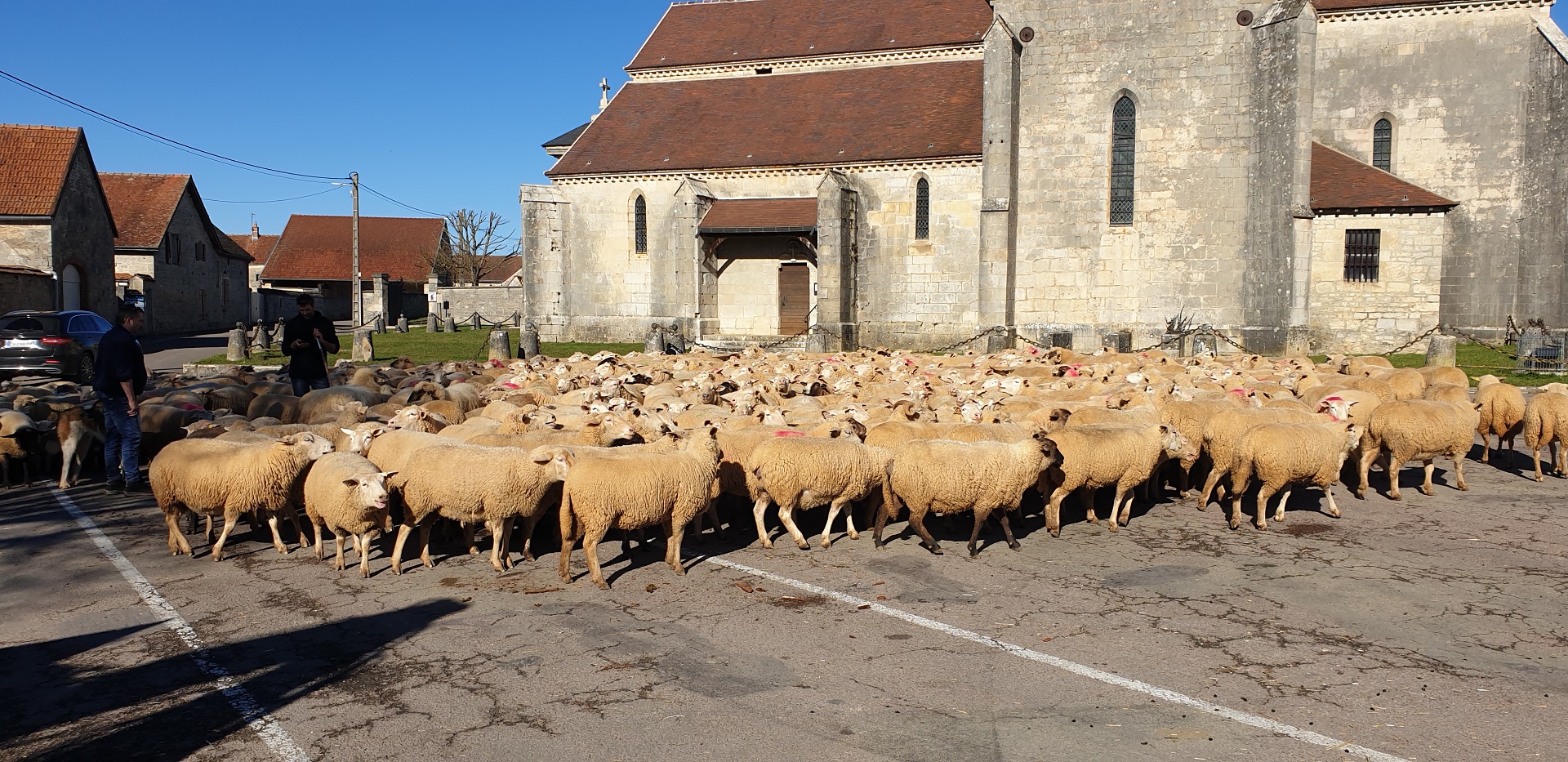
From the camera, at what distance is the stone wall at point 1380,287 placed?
28047mm

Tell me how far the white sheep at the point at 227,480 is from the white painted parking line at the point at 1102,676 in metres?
3.77

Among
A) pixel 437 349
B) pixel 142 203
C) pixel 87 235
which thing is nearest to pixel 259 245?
pixel 142 203

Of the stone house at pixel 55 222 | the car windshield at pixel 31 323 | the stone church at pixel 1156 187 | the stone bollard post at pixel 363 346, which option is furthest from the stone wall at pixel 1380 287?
the stone house at pixel 55 222

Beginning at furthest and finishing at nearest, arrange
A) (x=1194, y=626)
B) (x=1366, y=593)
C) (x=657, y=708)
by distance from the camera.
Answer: (x=1366, y=593) < (x=1194, y=626) < (x=657, y=708)

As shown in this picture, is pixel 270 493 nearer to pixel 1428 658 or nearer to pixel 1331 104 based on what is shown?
pixel 1428 658

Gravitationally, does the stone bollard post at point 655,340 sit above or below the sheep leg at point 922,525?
above

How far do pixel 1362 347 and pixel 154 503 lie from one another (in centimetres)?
2937

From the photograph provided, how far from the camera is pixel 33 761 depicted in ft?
14.9

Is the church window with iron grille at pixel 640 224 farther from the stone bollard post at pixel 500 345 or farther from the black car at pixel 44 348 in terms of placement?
the black car at pixel 44 348

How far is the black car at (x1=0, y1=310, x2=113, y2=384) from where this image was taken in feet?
66.5

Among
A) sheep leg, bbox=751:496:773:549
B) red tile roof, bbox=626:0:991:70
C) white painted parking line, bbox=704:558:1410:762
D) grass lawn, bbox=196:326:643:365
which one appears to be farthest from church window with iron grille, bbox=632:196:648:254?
white painted parking line, bbox=704:558:1410:762

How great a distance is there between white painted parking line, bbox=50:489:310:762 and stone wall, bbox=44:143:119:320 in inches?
1328

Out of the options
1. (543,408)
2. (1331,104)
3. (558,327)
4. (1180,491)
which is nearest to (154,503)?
(543,408)

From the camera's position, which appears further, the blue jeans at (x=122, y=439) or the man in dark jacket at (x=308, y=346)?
the man in dark jacket at (x=308, y=346)
